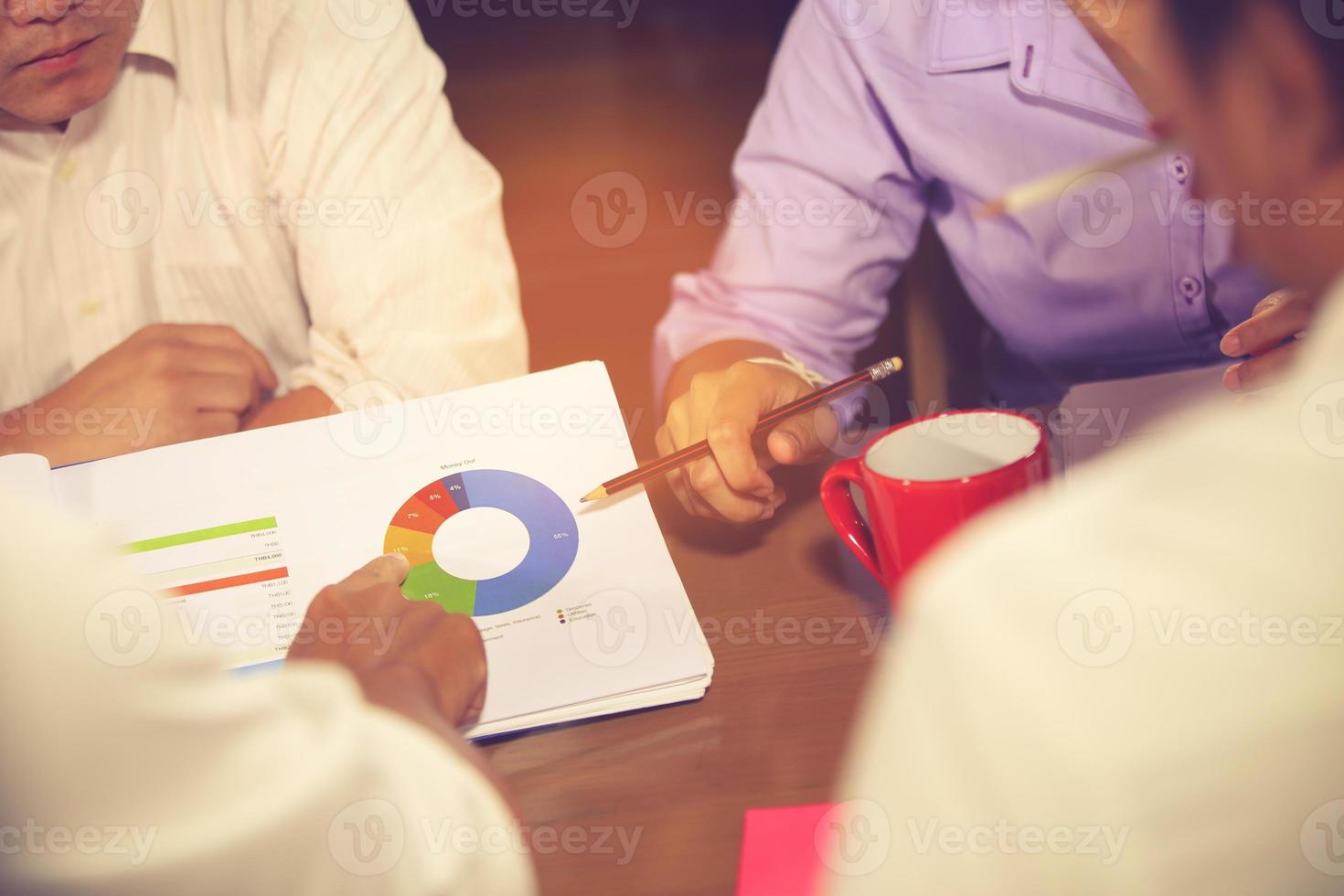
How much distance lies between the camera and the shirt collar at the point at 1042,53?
785 mm

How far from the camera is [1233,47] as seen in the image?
0.31 meters

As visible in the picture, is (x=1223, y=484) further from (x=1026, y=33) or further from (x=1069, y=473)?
(x=1026, y=33)

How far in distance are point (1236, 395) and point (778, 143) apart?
45 centimetres

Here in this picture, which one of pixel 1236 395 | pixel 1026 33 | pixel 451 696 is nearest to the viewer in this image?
pixel 451 696

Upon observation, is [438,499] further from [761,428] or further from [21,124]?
[21,124]

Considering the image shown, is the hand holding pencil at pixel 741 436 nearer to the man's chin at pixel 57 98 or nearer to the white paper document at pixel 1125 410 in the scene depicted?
the white paper document at pixel 1125 410

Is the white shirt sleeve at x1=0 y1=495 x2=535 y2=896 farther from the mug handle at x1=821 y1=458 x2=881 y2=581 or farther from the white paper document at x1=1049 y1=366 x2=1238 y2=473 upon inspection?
the white paper document at x1=1049 y1=366 x2=1238 y2=473

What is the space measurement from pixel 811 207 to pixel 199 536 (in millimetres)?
586

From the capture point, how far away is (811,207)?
2.93 feet

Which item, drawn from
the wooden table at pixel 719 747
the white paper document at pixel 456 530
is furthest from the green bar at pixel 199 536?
the wooden table at pixel 719 747

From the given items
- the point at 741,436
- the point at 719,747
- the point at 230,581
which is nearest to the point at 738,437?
the point at 741,436

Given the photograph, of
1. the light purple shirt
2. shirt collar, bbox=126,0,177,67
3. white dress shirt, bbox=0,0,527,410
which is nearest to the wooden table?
the light purple shirt

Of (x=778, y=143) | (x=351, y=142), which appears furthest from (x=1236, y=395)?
(x=351, y=142)

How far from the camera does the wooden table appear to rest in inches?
17.4
